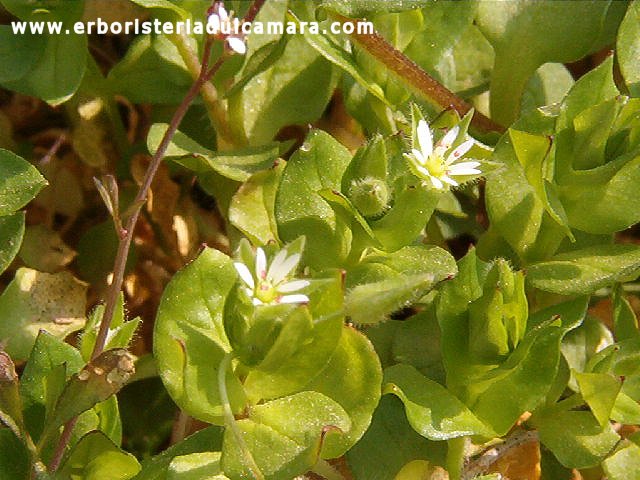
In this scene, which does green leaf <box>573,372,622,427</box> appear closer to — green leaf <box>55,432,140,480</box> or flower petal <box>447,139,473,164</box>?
flower petal <box>447,139,473,164</box>

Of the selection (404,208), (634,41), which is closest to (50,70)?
(404,208)

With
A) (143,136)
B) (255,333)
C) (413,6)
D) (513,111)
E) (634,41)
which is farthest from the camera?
(143,136)

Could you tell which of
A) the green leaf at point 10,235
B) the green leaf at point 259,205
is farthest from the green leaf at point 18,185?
the green leaf at point 259,205

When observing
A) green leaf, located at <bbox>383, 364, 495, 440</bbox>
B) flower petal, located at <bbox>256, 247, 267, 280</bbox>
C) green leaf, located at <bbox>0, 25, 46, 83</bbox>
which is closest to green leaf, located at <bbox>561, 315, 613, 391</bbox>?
green leaf, located at <bbox>383, 364, 495, 440</bbox>

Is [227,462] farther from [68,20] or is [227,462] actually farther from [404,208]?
[68,20]

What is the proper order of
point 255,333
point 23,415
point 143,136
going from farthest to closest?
point 143,136, point 23,415, point 255,333

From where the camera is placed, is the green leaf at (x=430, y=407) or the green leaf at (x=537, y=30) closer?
the green leaf at (x=430, y=407)

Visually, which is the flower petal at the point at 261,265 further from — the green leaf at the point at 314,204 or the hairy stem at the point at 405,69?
the hairy stem at the point at 405,69
